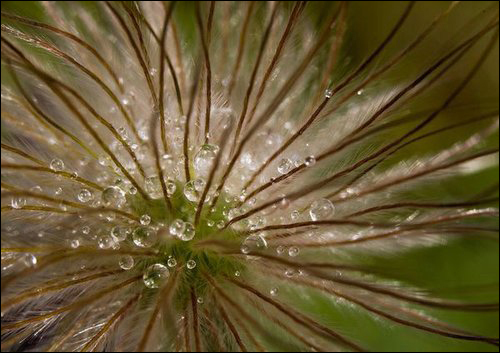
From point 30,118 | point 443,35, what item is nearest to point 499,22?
point 443,35

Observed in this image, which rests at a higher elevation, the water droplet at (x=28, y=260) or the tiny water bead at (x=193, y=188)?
the tiny water bead at (x=193, y=188)

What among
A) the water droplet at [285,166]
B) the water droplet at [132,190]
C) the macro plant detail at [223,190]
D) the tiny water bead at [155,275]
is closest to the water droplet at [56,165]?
the macro plant detail at [223,190]

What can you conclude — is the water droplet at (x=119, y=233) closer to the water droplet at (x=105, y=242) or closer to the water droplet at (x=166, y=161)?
the water droplet at (x=105, y=242)

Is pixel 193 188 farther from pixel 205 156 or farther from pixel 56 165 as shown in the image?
pixel 56 165

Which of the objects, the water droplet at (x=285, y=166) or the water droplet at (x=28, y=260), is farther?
the water droplet at (x=285, y=166)

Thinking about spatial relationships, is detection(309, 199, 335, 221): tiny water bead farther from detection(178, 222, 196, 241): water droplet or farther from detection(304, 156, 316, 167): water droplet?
detection(178, 222, 196, 241): water droplet

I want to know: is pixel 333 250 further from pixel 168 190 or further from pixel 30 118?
pixel 30 118

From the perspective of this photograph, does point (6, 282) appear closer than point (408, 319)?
Yes
